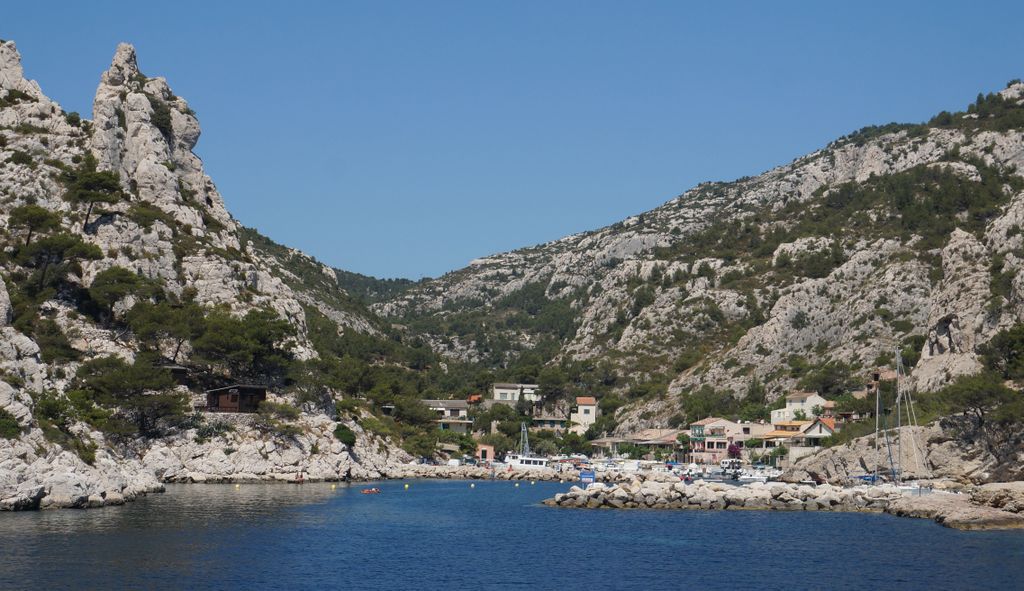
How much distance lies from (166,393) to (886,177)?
127057 millimetres

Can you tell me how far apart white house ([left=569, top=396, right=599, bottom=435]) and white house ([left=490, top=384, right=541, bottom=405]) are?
7.78m

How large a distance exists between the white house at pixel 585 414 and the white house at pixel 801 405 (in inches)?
1351

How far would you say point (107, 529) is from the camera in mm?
52062

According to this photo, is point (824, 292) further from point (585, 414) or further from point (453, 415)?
point (453, 415)

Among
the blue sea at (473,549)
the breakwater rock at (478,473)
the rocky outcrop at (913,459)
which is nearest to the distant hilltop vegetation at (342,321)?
the rocky outcrop at (913,459)

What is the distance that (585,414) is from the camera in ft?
512

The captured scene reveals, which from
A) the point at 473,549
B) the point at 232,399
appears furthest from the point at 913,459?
the point at 232,399

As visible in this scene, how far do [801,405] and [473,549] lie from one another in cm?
8266

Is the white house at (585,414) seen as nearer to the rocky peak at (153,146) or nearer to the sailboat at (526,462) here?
the sailboat at (526,462)

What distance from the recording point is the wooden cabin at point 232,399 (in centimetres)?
9462

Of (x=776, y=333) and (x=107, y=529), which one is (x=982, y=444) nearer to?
(x=776, y=333)

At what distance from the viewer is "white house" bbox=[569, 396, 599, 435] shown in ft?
509

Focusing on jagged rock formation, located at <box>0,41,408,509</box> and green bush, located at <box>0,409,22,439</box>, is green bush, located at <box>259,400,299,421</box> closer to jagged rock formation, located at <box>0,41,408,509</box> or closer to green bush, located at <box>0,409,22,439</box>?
jagged rock formation, located at <box>0,41,408,509</box>

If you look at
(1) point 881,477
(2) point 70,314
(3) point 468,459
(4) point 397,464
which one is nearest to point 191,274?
(2) point 70,314
